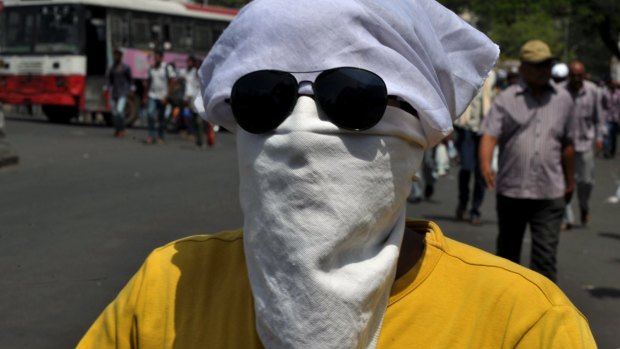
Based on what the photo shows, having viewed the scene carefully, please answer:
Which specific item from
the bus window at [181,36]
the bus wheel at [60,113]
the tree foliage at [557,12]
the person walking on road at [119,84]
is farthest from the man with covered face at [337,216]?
the tree foliage at [557,12]

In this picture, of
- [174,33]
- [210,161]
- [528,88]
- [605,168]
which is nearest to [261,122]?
[528,88]

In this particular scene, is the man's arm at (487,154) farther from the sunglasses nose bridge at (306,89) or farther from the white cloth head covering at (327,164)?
the sunglasses nose bridge at (306,89)

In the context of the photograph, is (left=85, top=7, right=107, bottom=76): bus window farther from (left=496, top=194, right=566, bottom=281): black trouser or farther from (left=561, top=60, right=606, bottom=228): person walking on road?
(left=496, top=194, right=566, bottom=281): black trouser

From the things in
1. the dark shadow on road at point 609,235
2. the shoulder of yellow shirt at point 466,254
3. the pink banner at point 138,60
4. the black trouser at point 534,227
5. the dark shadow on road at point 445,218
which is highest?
the shoulder of yellow shirt at point 466,254

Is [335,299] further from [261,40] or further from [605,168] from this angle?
[605,168]

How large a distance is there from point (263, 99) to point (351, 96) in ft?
0.48

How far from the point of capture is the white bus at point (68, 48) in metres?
27.9

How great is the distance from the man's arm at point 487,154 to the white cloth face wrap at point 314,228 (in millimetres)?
5676

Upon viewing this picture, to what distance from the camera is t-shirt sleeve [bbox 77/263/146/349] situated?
2.05 meters

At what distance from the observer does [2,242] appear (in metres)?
9.19

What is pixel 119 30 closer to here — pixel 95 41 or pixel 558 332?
pixel 95 41

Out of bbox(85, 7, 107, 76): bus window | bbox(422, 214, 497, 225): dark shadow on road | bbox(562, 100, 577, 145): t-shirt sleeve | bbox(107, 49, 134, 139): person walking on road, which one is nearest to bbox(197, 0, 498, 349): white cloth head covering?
bbox(562, 100, 577, 145): t-shirt sleeve

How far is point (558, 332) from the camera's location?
189 cm

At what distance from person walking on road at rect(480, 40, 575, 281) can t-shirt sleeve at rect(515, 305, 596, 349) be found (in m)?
5.01
